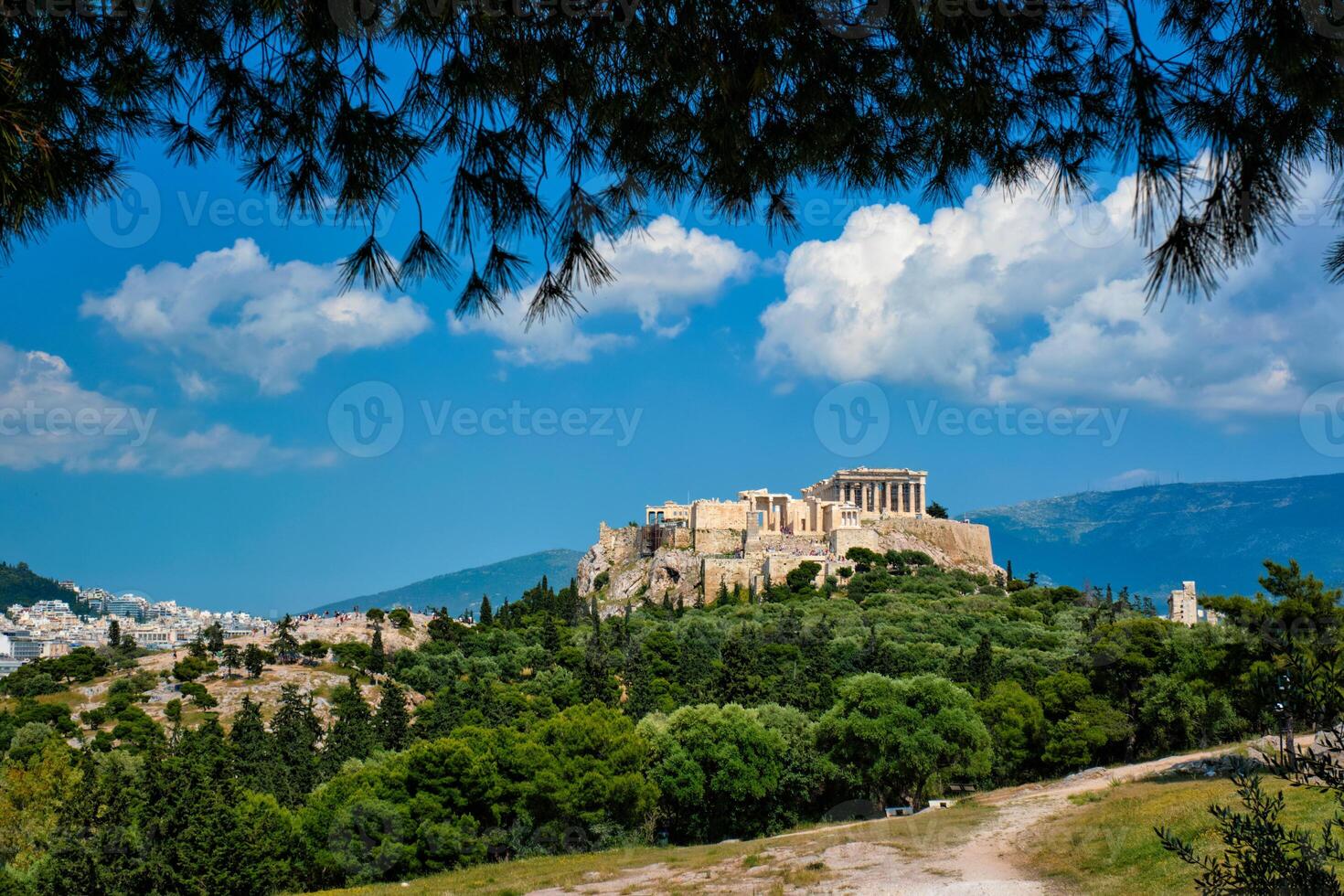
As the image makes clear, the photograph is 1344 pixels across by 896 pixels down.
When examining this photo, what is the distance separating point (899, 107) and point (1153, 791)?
20324 mm

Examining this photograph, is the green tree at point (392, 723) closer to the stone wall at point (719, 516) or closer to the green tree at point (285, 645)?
the green tree at point (285, 645)

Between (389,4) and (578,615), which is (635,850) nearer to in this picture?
(389,4)

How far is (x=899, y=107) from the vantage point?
5.61 meters

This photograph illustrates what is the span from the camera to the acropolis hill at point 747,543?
77.3 m

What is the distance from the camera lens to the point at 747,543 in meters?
81.1

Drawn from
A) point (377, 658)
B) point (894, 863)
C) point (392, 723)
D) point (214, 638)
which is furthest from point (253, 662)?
point (894, 863)

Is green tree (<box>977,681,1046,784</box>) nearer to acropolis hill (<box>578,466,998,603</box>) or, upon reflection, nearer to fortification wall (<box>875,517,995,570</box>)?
acropolis hill (<box>578,466,998,603</box>)

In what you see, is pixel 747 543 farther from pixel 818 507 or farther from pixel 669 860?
pixel 669 860

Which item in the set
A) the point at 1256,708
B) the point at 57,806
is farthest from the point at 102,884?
the point at 1256,708

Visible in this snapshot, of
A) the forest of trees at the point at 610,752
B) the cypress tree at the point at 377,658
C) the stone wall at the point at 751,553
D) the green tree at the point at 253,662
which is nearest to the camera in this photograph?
the forest of trees at the point at 610,752

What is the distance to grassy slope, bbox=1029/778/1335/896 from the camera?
14.4 m

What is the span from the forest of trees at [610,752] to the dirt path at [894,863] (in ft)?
18.7

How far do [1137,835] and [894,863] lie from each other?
12.8ft

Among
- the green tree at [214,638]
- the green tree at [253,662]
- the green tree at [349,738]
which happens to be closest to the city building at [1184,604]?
the green tree at [349,738]
